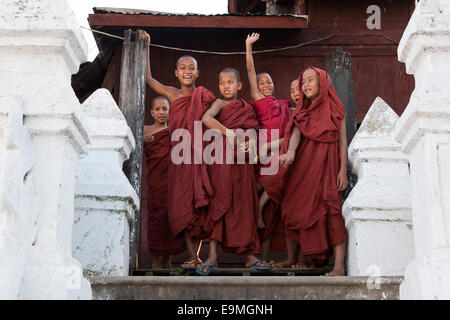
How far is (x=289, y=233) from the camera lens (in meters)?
6.56

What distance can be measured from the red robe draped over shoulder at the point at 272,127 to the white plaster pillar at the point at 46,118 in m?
2.28

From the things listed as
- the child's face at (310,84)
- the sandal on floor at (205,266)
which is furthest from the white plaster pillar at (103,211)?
the child's face at (310,84)

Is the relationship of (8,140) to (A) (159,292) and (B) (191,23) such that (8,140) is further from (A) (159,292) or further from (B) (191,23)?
(B) (191,23)

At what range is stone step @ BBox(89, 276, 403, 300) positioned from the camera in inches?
192

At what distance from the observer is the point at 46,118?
4.82m

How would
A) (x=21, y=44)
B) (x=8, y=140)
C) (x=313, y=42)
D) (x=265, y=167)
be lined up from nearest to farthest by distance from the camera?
1. (x=8, y=140)
2. (x=21, y=44)
3. (x=265, y=167)
4. (x=313, y=42)

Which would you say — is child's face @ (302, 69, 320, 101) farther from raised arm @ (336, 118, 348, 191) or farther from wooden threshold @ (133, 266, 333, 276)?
wooden threshold @ (133, 266, 333, 276)

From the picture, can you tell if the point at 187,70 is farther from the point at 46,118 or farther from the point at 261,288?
the point at 261,288

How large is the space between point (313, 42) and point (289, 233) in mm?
5189

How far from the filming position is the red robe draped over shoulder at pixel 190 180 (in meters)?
6.59

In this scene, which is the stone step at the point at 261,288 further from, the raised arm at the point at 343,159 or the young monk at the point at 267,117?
the young monk at the point at 267,117

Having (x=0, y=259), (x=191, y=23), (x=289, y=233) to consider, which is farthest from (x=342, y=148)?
(x=191, y=23)

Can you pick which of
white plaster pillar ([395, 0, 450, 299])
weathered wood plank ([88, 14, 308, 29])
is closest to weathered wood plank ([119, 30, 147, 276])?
weathered wood plank ([88, 14, 308, 29])

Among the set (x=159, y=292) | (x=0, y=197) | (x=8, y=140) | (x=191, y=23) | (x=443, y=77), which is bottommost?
(x=159, y=292)
